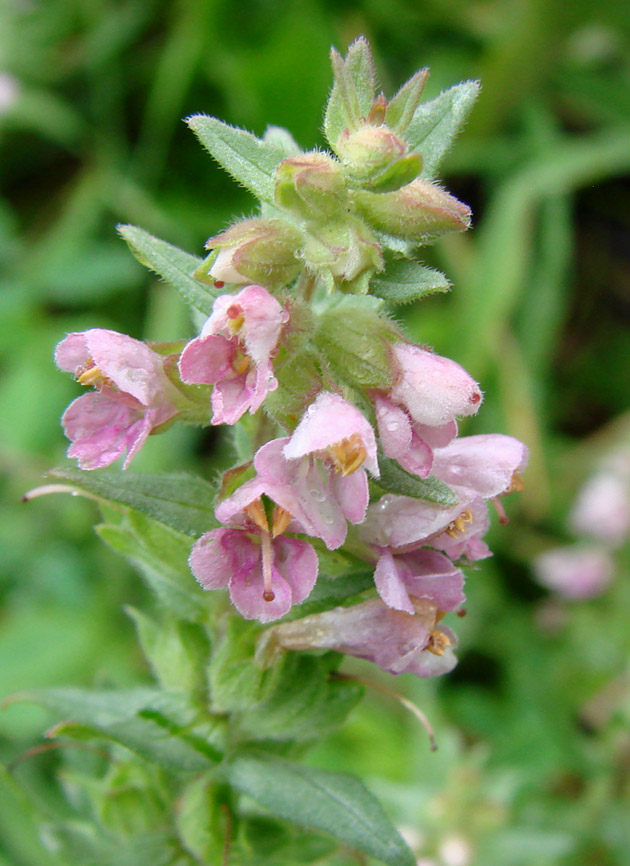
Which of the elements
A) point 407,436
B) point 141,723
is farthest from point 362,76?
point 141,723

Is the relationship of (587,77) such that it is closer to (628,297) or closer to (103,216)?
(628,297)

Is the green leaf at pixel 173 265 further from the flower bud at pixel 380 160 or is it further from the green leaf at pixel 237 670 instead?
the green leaf at pixel 237 670

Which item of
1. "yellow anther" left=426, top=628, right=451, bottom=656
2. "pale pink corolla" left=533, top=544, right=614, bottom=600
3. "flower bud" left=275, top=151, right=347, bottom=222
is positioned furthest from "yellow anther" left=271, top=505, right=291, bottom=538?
"pale pink corolla" left=533, top=544, right=614, bottom=600

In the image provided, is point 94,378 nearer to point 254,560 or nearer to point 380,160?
point 254,560

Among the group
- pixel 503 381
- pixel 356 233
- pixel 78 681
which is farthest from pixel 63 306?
pixel 356 233

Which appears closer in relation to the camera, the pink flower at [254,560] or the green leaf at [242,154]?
the pink flower at [254,560]

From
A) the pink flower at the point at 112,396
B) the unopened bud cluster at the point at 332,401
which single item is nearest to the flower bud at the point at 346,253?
the unopened bud cluster at the point at 332,401
